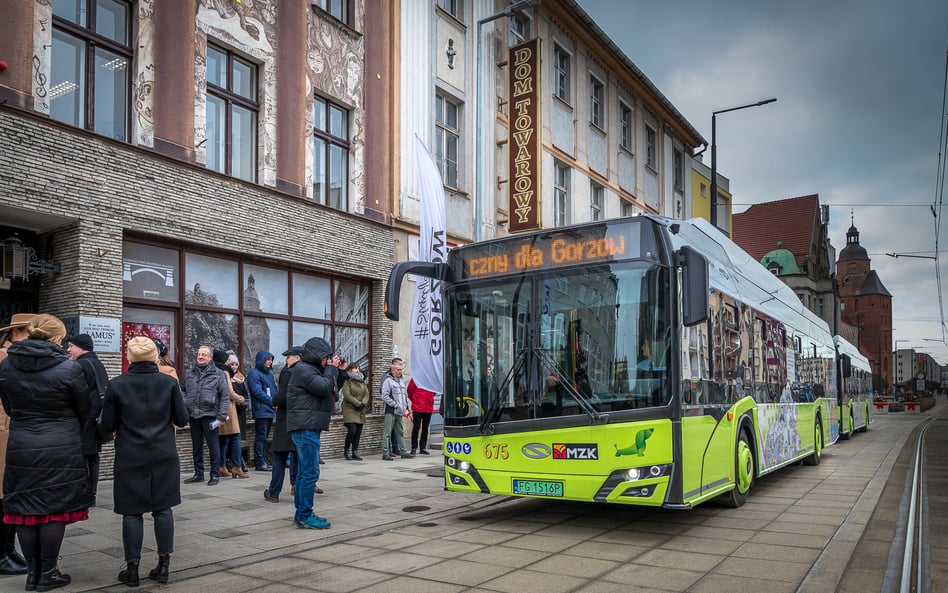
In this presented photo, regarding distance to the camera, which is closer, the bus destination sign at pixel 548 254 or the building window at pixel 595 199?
the bus destination sign at pixel 548 254

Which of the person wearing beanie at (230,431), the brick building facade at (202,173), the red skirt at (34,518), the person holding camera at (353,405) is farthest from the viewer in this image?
the person holding camera at (353,405)

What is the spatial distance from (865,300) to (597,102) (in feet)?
404

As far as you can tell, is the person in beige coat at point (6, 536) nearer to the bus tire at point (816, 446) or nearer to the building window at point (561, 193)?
the bus tire at point (816, 446)

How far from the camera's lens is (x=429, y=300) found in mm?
13602

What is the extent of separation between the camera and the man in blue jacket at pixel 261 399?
12383 millimetres

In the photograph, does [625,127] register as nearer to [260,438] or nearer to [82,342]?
[260,438]

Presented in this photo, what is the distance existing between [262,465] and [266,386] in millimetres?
1386

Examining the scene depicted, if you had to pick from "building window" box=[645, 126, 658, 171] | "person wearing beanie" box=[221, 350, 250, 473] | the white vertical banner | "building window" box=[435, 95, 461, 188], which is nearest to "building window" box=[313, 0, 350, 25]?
"building window" box=[435, 95, 461, 188]

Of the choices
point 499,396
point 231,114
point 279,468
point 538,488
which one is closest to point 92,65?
point 231,114

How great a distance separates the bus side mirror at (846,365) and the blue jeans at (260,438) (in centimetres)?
1511

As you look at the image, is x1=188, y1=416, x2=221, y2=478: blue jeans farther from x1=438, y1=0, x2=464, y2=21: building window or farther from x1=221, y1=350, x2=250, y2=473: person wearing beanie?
x1=438, y1=0, x2=464, y2=21: building window

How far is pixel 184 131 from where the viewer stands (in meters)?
12.9

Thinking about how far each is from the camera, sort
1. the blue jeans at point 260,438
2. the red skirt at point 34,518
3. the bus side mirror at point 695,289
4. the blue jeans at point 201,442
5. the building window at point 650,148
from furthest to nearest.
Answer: the building window at point 650,148 → the blue jeans at point 260,438 → the blue jeans at point 201,442 → the bus side mirror at point 695,289 → the red skirt at point 34,518

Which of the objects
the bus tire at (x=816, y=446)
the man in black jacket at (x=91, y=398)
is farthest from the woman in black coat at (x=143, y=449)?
the bus tire at (x=816, y=446)
